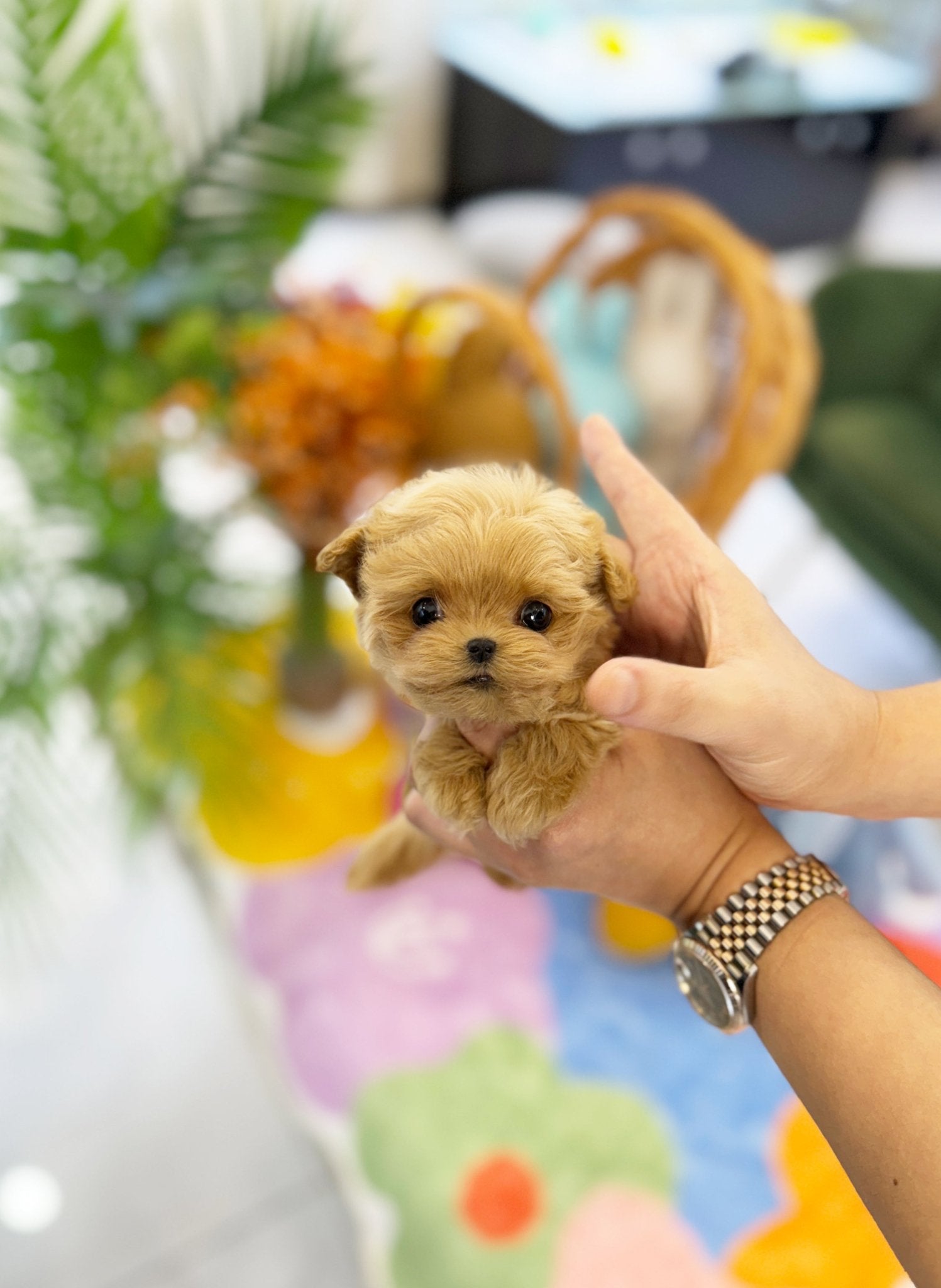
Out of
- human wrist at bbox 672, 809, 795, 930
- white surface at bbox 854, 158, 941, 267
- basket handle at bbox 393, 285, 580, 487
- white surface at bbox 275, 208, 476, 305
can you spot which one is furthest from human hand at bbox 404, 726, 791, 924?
white surface at bbox 854, 158, 941, 267

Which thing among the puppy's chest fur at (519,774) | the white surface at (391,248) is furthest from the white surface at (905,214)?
the puppy's chest fur at (519,774)

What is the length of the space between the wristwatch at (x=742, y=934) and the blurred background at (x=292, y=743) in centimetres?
20

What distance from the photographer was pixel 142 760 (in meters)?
1.35

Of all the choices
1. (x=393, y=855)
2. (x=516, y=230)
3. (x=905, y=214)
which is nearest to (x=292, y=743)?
(x=393, y=855)

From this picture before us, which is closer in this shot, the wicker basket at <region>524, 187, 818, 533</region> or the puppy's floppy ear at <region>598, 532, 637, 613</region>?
the puppy's floppy ear at <region>598, 532, 637, 613</region>

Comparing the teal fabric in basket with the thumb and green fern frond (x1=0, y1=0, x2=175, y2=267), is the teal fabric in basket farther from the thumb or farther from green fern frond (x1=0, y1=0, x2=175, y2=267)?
the thumb

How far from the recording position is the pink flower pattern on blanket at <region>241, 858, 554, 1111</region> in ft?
4.75

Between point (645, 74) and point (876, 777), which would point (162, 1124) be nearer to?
point (876, 777)

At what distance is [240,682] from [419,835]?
740 mm

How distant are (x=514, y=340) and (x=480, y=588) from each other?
0.91 m

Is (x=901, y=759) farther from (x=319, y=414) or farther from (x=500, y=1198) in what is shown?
(x=500, y=1198)

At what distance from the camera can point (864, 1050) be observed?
57 centimetres

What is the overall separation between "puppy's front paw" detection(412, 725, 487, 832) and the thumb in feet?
0.32

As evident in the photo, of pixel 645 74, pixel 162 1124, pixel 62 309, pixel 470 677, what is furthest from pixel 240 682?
pixel 645 74
